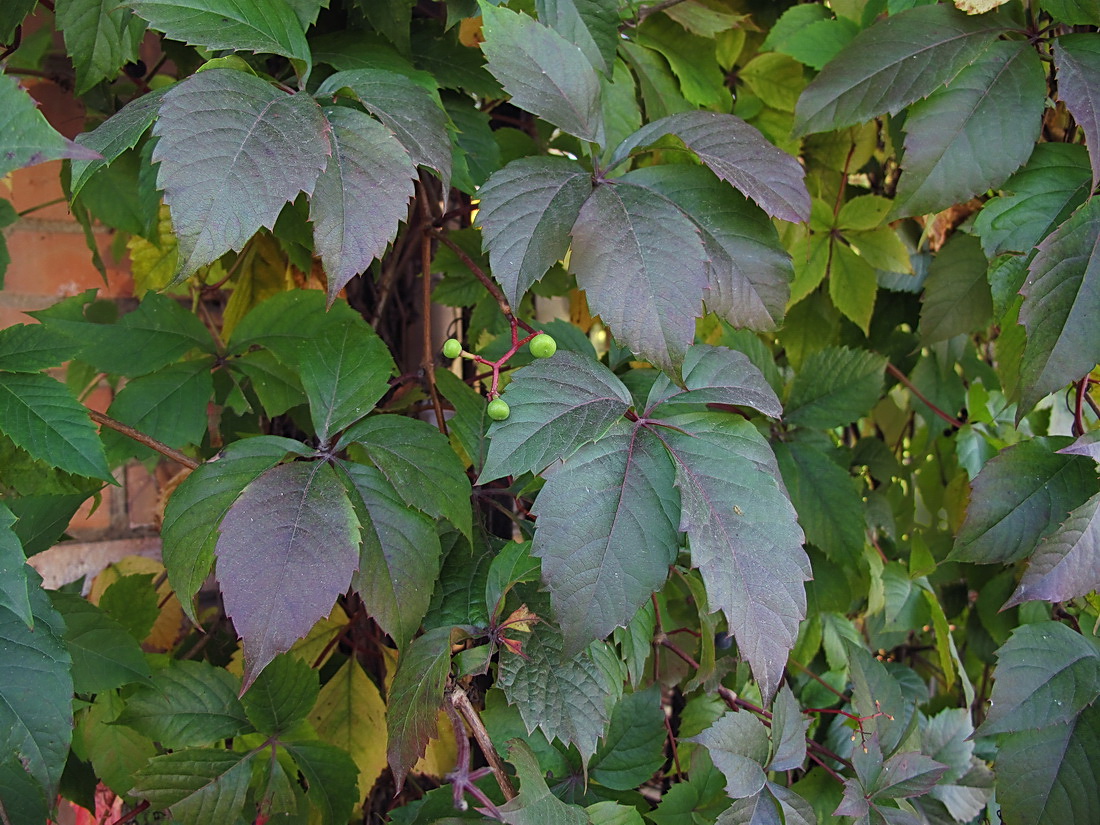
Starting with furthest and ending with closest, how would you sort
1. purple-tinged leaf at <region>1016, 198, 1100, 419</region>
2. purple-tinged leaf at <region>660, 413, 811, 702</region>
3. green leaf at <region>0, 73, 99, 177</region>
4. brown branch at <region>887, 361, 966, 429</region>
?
brown branch at <region>887, 361, 966, 429</region>
purple-tinged leaf at <region>1016, 198, 1100, 419</region>
purple-tinged leaf at <region>660, 413, 811, 702</region>
green leaf at <region>0, 73, 99, 177</region>

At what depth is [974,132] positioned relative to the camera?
689mm

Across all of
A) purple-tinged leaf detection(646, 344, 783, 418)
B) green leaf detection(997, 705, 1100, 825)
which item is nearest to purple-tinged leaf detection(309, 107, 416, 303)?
purple-tinged leaf detection(646, 344, 783, 418)

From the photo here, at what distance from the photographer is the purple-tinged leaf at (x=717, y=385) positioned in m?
0.60

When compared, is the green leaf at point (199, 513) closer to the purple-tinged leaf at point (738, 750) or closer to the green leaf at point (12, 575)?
the green leaf at point (12, 575)

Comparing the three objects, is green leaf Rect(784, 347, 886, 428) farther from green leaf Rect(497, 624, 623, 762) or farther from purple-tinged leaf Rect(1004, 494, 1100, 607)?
green leaf Rect(497, 624, 623, 762)

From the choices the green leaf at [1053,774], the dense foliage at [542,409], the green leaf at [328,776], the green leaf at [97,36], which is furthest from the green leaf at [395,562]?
the green leaf at [1053,774]

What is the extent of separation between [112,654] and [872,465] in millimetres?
933

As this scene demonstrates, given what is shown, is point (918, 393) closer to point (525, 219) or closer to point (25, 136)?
point (525, 219)

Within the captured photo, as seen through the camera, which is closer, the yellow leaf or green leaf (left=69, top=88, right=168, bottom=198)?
green leaf (left=69, top=88, right=168, bottom=198)

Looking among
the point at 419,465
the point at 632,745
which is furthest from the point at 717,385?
the point at 632,745

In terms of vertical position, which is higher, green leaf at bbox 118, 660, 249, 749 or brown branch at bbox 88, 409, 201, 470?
brown branch at bbox 88, 409, 201, 470

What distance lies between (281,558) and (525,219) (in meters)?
0.28

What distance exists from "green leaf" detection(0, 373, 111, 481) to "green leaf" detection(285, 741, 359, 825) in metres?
0.29

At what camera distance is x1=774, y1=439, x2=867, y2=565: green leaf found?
84 centimetres
